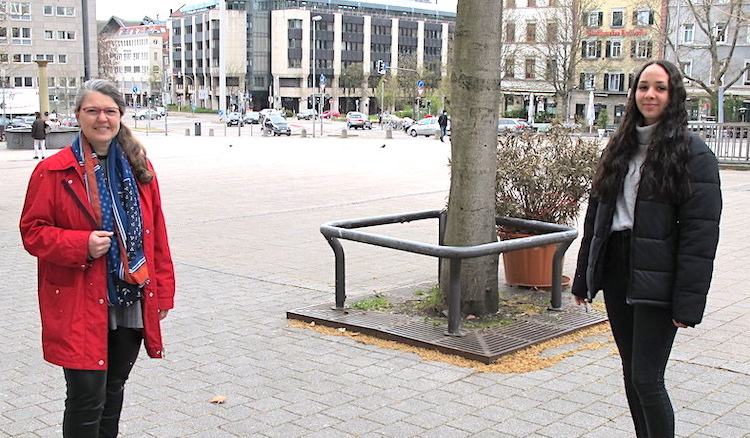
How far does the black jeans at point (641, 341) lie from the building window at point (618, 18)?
233 feet

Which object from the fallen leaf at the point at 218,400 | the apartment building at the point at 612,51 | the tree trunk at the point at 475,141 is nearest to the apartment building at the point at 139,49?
the apartment building at the point at 612,51

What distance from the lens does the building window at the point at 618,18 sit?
230 feet

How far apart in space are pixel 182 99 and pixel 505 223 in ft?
456

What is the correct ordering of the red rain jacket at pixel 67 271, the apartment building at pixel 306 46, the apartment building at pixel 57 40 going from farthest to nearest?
the apartment building at pixel 306 46 → the apartment building at pixel 57 40 → the red rain jacket at pixel 67 271

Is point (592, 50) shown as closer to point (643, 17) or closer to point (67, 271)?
point (643, 17)

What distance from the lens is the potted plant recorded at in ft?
24.7

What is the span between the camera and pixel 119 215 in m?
3.39

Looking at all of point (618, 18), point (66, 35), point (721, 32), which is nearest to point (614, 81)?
point (618, 18)

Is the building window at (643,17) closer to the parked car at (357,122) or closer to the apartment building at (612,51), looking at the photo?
the apartment building at (612,51)

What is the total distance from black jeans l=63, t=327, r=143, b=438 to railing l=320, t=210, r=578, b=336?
106 inches

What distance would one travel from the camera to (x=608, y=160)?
3.70 meters

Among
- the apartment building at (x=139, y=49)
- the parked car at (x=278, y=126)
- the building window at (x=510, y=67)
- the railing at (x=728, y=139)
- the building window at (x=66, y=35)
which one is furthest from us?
the apartment building at (x=139, y=49)

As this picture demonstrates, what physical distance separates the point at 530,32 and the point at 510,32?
2149 mm

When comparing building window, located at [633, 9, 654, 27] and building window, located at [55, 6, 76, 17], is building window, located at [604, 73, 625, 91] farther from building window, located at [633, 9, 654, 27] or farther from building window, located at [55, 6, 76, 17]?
building window, located at [55, 6, 76, 17]
